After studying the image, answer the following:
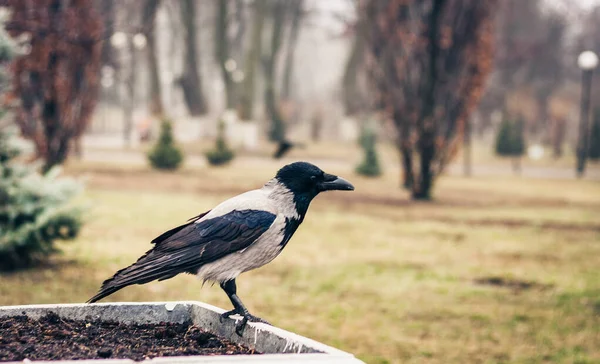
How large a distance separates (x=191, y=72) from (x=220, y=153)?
11.0 metres

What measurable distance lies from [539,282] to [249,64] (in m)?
27.1

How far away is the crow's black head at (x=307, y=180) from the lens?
2.91m

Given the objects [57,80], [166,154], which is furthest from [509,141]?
[57,80]

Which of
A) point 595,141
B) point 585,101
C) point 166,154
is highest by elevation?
point 585,101

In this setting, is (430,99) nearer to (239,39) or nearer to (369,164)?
(369,164)

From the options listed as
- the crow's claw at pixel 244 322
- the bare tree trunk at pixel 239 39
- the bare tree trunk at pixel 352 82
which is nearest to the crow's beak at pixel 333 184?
the crow's claw at pixel 244 322

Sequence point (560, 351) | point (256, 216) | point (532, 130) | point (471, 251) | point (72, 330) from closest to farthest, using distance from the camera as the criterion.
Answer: point (256, 216), point (72, 330), point (560, 351), point (471, 251), point (532, 130)

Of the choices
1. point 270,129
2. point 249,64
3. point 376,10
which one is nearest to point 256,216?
point 376,10

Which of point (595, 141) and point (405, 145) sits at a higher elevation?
point (405, 145)

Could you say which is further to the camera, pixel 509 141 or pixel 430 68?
pixel 509 141

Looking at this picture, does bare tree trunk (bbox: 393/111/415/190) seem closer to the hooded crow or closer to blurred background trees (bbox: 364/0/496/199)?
blurred background trees (bbox: 364/0/496/199)

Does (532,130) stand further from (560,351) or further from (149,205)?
(560,351)

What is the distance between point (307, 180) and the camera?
292cm

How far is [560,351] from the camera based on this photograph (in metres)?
6.93
